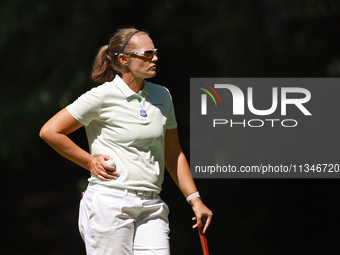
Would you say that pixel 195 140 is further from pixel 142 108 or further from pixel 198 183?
pixel 142 108

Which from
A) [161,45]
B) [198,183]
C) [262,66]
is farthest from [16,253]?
[262,66]

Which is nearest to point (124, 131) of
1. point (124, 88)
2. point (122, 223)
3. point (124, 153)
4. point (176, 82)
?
point (124, 153)

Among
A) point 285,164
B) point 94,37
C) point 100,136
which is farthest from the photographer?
point 285,164

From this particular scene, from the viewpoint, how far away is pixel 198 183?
17.0 feet

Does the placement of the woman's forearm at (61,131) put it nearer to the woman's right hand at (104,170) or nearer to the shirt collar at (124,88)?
the woman's right hand at (104,170)

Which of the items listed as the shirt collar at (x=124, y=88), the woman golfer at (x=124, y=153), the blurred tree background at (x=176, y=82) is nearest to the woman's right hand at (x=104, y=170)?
the woman golfer at (x=124, y=153)

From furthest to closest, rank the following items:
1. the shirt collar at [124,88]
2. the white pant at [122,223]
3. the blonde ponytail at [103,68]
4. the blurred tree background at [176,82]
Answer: the blurred tree background at [176,82], the blonde ponytail at [103,68], the shirt collar at [124,88], the white pant at [122,223]

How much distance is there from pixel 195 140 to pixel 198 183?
30 cm

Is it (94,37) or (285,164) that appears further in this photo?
(285,164)

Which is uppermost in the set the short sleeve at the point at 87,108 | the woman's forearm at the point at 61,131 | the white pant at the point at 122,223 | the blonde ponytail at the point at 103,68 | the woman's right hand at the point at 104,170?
the blonde ponytail at the point at 103,68

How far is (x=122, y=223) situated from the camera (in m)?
3.12

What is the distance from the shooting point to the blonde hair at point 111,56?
3324 millimetres

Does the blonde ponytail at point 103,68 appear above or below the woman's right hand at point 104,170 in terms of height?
above

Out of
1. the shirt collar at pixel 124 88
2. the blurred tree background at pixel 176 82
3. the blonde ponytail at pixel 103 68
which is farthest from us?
the blurred tree background at pixel 176 82
